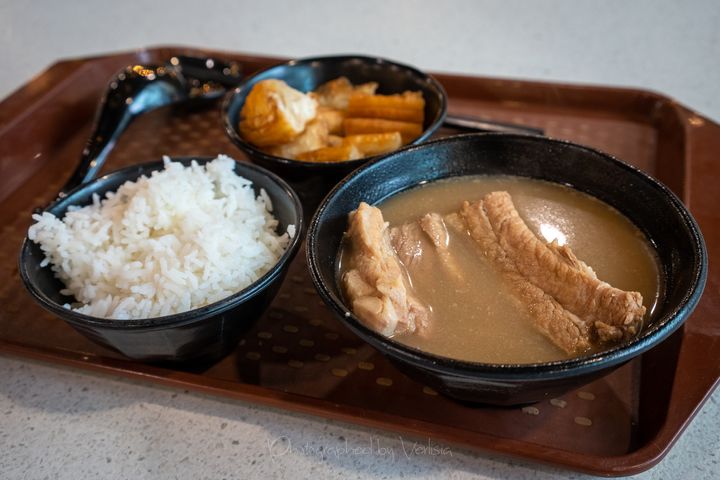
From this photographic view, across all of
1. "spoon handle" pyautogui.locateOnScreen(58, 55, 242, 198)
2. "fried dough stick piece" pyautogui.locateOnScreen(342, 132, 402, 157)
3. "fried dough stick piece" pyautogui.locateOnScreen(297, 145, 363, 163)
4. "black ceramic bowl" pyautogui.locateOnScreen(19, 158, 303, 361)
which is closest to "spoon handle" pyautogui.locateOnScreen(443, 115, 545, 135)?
"fried dough stick piece" pyautogui.locateOnScreen(342, 132, 402, 157)

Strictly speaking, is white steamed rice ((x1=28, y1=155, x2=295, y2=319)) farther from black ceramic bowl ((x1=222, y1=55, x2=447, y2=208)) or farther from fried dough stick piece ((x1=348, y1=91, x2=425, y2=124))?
fried dough stick piece ((x1=348, y1=91, x2=425, y2=124))

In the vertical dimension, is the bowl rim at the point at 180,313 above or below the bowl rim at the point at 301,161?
below

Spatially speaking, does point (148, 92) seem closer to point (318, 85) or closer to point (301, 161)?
point (318, 85)

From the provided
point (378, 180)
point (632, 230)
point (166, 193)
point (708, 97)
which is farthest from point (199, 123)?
point (708, 97)

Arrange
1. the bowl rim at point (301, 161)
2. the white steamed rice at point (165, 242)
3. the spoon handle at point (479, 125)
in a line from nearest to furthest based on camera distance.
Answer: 1. the white steamed rice at point (165, 242)
2. the bowl rim at point (301, 161)
3. the spoon handle at point (479, 125)

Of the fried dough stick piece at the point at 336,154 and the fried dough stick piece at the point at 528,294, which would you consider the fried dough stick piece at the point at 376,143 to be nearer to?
the fried dough stick piece at the point at 336,154

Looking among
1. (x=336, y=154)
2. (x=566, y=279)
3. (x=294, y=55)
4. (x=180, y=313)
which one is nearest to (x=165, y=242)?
(x=180, y=313)

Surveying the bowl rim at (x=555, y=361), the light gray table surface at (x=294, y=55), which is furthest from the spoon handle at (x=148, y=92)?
the bowl rim at (x=555, y=361)
